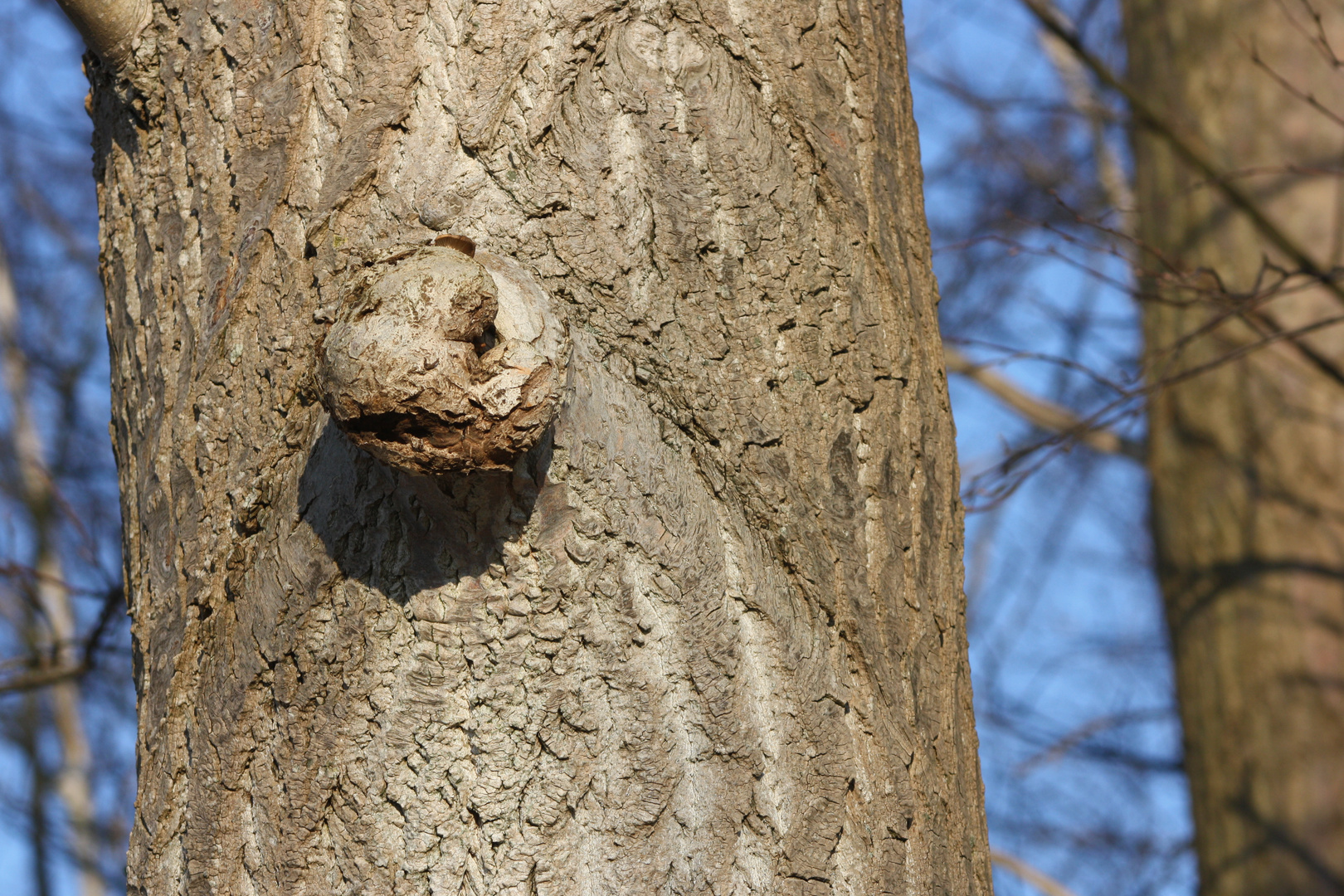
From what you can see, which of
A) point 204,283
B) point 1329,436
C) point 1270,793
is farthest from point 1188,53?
point 204,283

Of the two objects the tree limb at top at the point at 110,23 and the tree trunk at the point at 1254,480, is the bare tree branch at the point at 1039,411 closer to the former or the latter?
the tree trunk at the point at 1254,480

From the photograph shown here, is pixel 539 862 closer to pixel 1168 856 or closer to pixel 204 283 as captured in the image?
pixel 204 283

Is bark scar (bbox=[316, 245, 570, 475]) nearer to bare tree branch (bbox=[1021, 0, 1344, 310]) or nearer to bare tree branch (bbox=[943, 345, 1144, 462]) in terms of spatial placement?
bare tree branch (bbox=[1021, 0, 1344, 310])

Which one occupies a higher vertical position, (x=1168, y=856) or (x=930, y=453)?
(x=1168, y=856)

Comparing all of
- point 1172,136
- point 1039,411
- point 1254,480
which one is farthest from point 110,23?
→ point 1039,411

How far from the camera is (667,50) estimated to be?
990 millimetres

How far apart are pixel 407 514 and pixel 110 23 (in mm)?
638

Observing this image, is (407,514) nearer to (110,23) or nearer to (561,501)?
(561,501)

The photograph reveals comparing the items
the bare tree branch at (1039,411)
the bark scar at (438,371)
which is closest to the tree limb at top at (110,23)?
the bark scar at (438,371)

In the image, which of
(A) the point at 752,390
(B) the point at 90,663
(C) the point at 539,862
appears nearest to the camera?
(C) the point at 539,862

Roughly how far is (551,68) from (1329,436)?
3.16 meters

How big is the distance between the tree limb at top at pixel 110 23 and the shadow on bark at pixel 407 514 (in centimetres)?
52

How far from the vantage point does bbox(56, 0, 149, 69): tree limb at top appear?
3.54ft

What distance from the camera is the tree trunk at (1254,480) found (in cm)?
312
